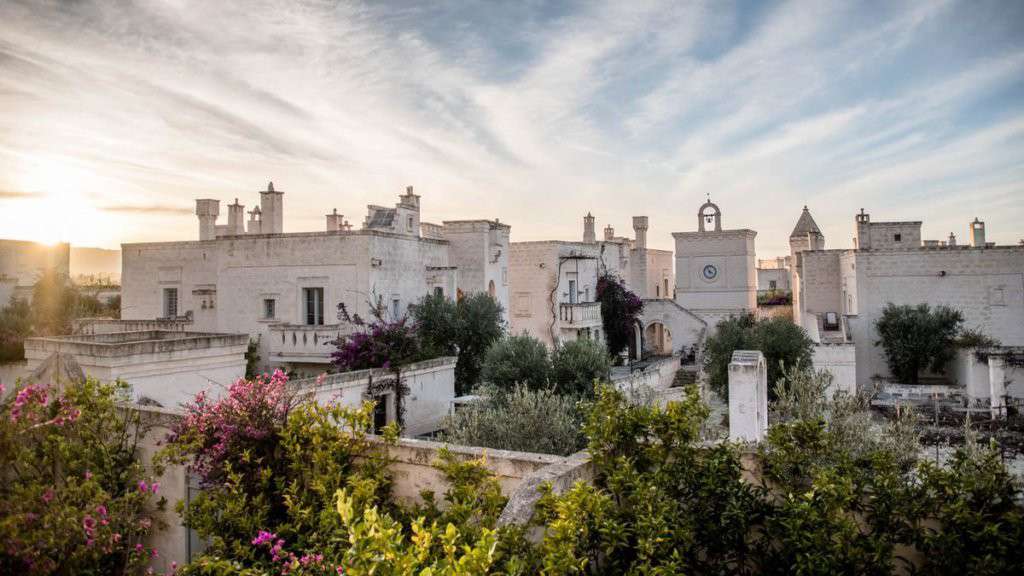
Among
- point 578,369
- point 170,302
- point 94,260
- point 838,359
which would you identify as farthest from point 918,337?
point 94,260

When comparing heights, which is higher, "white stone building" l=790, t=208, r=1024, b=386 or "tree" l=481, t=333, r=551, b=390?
"white stone building" l=790, t=208, r=1024, b=386

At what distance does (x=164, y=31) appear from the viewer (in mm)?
15289

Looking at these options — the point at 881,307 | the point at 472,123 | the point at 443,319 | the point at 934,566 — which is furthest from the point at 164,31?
the point at 881,307

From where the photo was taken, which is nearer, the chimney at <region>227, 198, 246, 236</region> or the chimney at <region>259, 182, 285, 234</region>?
the chimney at <region>259, 182, 285, 234</region>

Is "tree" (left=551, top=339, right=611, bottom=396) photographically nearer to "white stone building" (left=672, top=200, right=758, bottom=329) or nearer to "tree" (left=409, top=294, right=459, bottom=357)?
"tree" (left=409, top=294, right=459, bottom=357)

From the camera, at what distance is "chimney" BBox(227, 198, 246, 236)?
28484 millimetres

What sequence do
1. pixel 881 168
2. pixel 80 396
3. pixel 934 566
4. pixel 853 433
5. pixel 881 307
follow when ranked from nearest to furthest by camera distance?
pixel 934 566, pixel 80 396, pixel 853 433, pixel 881 168, pixel 881 307

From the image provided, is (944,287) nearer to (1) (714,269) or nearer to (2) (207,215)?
(1) (714,269)

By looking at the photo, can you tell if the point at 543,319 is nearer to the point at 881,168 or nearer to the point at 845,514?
the point at 881,168

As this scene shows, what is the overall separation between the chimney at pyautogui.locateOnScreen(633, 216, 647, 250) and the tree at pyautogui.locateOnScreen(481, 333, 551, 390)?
27586 mm

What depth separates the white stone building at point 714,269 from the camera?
4256 centimetres

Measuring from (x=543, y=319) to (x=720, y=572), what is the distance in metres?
29.0

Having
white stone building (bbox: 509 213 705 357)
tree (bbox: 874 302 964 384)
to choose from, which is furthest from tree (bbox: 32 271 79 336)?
tree (bbox: 874 302 964 384)

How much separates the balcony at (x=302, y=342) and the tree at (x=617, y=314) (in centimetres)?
1811
